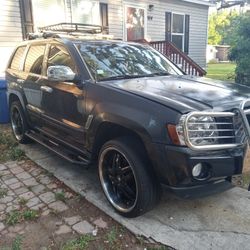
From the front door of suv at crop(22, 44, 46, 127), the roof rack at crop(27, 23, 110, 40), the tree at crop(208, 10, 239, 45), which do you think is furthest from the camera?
the tree at crop(208, 10, 239, 45)

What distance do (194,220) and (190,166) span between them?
889 millimetres

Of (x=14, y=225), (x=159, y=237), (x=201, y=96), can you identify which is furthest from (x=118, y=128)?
(x=14, y=225)

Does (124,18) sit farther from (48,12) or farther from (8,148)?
(8,148)

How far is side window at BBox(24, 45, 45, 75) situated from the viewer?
4.55 meters

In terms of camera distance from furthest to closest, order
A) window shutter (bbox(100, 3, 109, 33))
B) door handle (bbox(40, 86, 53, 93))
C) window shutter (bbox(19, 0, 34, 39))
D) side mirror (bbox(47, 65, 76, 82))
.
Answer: window shutter (bbox(100, 3, 109, 33)) < window shutter (bbox(19, 0, 34, 39)) < door handle (bbox(40, 86, 53, 93)) < side mirror (bbox(47, 65, 76, 82))

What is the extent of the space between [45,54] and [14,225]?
2.41m

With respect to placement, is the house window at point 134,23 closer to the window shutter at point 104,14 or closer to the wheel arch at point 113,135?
the window shutter at point 104,14

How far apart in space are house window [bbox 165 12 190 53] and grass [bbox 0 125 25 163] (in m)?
10.7

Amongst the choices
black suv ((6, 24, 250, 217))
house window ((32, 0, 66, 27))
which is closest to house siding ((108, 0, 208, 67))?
house window ((32, 0, 66, 27))

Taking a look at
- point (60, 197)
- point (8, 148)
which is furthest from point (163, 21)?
point (60, 197)

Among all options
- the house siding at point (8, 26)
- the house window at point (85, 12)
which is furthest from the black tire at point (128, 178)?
the house window at point (85, 12)

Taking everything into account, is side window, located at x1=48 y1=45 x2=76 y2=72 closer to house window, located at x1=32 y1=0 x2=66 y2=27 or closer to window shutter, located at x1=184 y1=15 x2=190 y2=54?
house window, located at x1=32 y1=0 x2=66 y2=27

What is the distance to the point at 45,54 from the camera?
174 inches

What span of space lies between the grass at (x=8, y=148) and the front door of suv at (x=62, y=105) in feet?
2.86
